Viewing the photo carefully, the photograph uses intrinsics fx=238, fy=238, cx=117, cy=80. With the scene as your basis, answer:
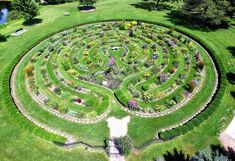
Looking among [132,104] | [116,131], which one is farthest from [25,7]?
[116,131]

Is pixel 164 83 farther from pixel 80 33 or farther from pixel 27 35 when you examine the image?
pixel 27 35

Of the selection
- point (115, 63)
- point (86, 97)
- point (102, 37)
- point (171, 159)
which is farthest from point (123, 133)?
point (102, 37)

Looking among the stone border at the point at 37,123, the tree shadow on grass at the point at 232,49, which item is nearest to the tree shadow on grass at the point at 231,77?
the tree shadow on grass at the point at 232,49

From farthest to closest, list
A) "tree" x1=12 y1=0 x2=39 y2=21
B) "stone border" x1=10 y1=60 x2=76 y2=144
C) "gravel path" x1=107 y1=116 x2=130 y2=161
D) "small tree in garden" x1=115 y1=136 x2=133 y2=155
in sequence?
"tree" x1=12 y1=0 x2=39 y2=21 → "stone border" x1=10 y1=60 x2=76 y2=144 → "gravel path" x1=107 y1=116 x2=130 y2=161 → "small tree in garden" x1=115 y1=136 x2=133 y2=155

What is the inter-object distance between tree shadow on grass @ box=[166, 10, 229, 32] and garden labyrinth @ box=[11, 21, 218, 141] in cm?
714

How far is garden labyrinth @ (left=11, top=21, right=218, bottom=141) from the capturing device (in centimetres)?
4359

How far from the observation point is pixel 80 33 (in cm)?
7044

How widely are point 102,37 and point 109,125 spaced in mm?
34168

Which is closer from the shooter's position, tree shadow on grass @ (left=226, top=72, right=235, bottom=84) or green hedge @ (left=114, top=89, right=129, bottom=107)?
green hedge @ (left=114, top=89, right=129, bottom=107)

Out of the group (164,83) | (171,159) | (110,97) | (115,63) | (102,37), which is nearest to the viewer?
(171,159)

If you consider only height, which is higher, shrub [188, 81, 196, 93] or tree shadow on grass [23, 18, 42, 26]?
tree shadow on grass [23, 18, 42, 26]

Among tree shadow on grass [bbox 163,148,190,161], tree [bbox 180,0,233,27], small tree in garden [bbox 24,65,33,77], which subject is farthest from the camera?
tree [bbox 180,0,233,27]

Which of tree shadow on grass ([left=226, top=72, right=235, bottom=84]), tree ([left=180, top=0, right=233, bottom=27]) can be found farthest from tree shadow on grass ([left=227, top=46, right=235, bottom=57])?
tree shadow on grass ([left=226, top=72, right=235, bottom=84])

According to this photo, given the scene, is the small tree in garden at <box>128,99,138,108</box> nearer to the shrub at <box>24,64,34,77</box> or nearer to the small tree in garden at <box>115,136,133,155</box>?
the small tree in garden at <box>115,136,133,155</box>
